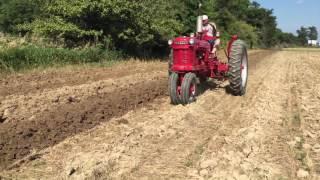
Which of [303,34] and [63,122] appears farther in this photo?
[303,34]

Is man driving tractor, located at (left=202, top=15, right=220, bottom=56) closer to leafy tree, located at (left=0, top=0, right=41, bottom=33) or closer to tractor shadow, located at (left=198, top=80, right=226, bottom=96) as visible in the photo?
tractor shadow, located at (left=198, top=80, right=226, bottom=96)

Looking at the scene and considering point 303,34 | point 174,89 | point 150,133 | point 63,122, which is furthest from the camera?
point 303,34

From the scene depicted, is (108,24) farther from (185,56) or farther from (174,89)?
(174,89)

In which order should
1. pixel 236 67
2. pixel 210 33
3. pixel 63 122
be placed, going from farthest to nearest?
pixel 210 33
pixel 236 67
pixel 63 122

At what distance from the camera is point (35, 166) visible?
5871 mm

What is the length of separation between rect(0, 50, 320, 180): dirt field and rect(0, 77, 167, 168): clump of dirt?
0.02 meters

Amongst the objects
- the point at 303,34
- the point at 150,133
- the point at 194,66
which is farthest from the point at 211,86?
the point at 303,34

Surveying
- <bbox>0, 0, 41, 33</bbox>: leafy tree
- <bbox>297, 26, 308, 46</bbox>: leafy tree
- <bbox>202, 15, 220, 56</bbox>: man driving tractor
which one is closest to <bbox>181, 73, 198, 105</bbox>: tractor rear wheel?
<bbox>202, 15, 220, 56</bbox>: man driving tractor

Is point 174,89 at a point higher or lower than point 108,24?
lower

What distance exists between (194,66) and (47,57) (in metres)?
8.55

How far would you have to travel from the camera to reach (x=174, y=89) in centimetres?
987

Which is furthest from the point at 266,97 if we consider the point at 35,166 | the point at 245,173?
the point at 35,166

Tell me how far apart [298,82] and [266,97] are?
13.8 ft

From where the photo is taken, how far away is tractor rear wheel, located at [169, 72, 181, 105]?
985cm
